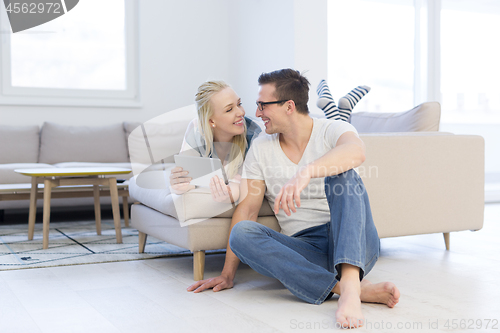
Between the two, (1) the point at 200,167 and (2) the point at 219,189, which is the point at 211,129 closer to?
(1) the point at 200,167

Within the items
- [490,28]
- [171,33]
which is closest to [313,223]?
[171,33]

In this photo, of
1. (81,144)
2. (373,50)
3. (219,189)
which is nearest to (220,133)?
(219,189)

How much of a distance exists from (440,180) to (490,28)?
3.67 m

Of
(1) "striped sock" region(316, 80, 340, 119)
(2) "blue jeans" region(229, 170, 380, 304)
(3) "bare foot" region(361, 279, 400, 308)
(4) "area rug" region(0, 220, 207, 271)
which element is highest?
(1) "striped sock" region(316, 80, 340, 119)

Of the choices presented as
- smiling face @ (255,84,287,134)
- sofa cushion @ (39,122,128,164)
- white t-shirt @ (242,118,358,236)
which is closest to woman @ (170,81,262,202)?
white t-shirt @ (242,118,358,236)

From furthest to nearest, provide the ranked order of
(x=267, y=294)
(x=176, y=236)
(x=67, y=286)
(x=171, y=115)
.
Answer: (x=171, y=115)
(x=176, y=236)
(x=67, y=286)
(x=267, y=294)

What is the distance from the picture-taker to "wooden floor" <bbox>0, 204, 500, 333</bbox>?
57.5 inches

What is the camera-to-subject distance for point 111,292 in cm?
184

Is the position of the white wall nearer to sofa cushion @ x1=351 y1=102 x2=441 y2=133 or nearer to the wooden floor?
sofa cushion @ x1=351 y1=102 x2=441 y2=133

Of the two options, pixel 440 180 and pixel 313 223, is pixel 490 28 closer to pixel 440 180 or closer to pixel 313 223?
pixel 440 180

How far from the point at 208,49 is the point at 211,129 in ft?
11.1

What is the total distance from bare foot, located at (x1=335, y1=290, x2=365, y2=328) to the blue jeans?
9cm

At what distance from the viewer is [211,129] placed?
2.11 m

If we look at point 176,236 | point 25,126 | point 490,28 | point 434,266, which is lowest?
point 434,266
